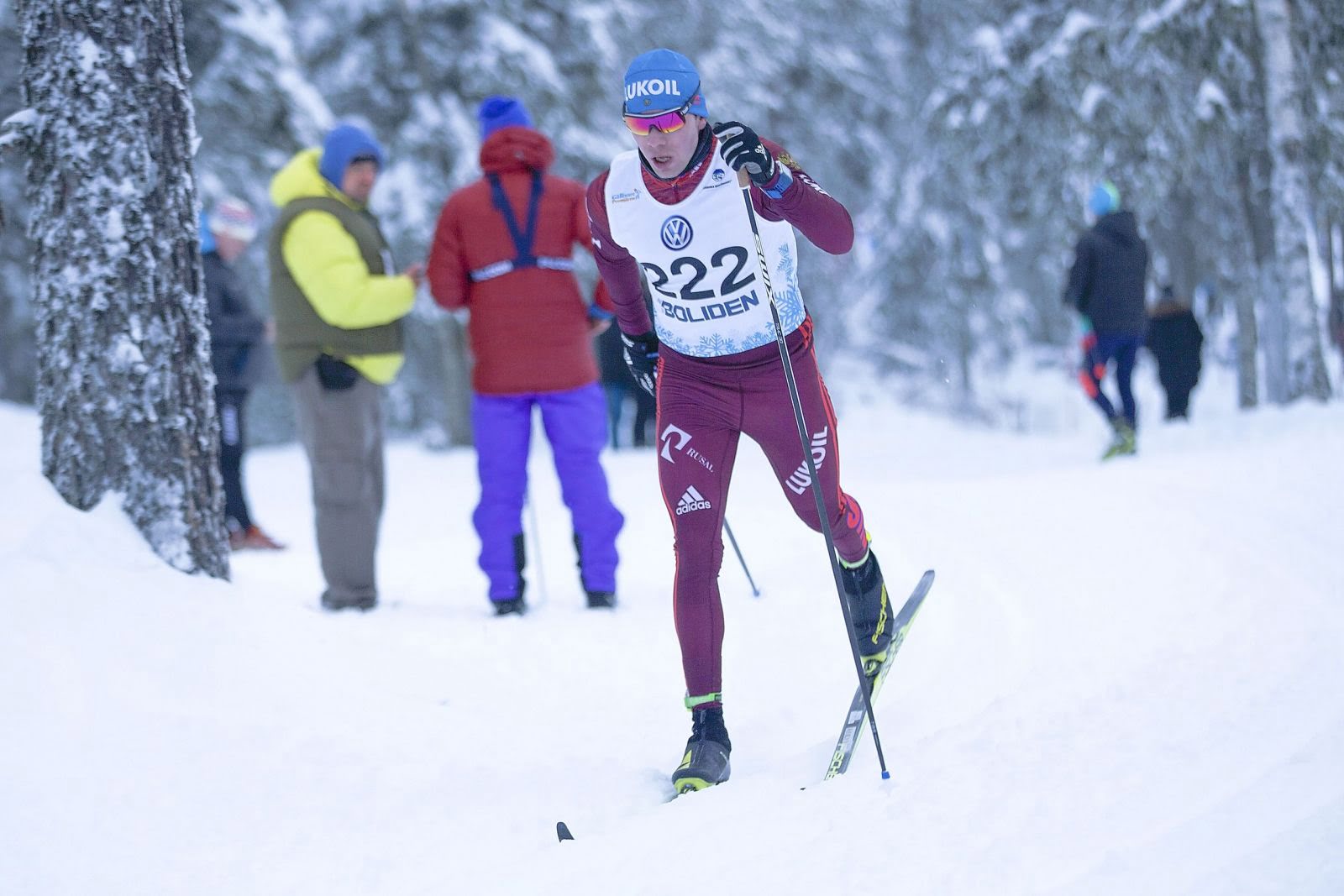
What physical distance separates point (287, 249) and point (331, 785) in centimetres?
316

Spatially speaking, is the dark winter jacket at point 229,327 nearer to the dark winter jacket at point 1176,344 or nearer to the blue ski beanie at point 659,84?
the blue ski beanie at point 659,84

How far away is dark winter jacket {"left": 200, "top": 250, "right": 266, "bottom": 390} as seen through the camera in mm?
8289

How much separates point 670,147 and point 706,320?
1.91 feet

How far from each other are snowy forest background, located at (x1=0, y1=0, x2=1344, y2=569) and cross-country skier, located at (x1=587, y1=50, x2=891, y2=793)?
2.02 m

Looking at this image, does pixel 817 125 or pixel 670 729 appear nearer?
pixel 670 729

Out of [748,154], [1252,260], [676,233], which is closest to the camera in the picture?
[748,154]

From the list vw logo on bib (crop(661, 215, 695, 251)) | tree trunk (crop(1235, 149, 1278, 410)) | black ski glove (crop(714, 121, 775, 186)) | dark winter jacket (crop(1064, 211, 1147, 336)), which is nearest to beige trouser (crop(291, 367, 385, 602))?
vw logo on bib (crop(661, 215, 695, 251))

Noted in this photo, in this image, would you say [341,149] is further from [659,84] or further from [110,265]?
[659,84]

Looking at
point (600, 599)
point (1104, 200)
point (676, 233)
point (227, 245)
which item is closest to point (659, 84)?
point (676, 233)

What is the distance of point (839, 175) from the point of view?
93.0 ft

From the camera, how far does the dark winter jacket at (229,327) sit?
8.29 meters

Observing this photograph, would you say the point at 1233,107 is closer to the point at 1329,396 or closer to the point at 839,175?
the point at 1329,396

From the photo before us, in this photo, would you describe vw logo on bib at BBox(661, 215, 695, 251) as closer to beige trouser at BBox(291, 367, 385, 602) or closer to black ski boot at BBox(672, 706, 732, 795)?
black ski boot at BBox(672, 706, 732, 795)

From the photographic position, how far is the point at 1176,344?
13.8m
